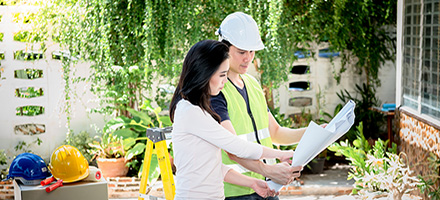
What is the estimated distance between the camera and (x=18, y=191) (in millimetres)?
2768

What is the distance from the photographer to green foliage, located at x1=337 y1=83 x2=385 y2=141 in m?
5.89

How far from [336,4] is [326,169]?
1749 millimetres

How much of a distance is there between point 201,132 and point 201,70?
197 millimetres

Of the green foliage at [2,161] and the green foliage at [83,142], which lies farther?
the green foliage at [83,142]

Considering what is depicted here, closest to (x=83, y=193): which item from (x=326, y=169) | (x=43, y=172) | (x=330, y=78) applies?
(x=43, y=172)

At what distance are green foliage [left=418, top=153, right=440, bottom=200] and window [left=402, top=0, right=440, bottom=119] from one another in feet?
1.20

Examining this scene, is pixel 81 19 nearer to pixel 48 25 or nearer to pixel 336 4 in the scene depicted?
pixel 48 25

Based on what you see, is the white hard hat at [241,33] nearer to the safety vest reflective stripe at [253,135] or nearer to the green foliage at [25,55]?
the safety vest reflective stripe at [253,135]

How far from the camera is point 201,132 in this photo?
5.80 ft

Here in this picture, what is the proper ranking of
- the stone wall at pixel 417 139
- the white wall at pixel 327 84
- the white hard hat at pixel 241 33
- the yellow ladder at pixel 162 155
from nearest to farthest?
the white hard hat at pixel 241 33
the yellow ladder at pixel 162 155
the stone wall at pixel 417 139
the white wall at pixel 327 84

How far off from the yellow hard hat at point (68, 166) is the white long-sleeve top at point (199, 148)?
1.18 m

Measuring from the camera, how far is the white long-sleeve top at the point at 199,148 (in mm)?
1772

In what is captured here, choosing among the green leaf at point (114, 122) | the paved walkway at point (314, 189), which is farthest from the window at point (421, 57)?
the green leaf at point (114, 122)

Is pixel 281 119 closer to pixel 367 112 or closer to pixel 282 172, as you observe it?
pixel 367 112
